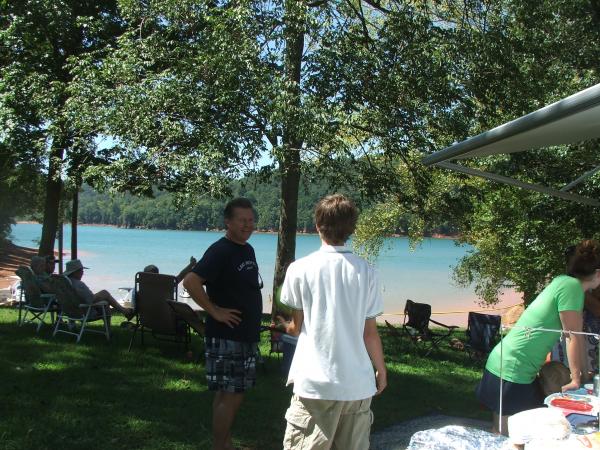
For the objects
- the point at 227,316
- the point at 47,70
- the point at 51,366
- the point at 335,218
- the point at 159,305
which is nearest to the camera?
the point at 335,218

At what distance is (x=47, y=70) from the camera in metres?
11.8

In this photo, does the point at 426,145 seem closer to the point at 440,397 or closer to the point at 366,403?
the point at 440,397

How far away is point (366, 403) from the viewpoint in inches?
91.5

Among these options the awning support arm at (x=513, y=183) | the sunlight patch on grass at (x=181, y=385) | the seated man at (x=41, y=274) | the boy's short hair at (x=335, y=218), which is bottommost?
the sunlight patch on grass at (x=181, y=385)

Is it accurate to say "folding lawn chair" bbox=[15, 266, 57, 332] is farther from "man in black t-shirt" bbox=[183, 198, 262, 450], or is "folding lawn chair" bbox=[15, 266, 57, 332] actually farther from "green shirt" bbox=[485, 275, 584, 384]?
"green shirt" bbox=[485, 275, 584, 384]

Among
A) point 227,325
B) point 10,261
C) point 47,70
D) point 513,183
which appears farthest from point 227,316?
point 10,261

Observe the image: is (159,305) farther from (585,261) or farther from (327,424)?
(585,261)

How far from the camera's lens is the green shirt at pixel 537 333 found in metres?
2.79

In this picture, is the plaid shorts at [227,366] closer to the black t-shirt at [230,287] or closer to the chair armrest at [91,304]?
the black t-shirt at [230,287]

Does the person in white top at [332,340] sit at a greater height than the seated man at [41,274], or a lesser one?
greater

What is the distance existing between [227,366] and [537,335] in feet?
5.27

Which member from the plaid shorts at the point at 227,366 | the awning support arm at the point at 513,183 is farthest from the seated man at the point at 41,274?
the awning support arm at the point at 513,183

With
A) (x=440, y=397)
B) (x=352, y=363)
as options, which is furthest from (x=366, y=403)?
(x=440, y=397)

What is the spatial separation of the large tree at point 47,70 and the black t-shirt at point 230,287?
6.70 metres
